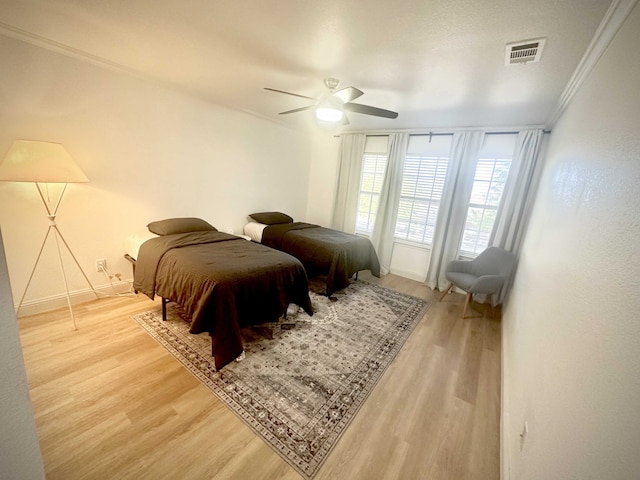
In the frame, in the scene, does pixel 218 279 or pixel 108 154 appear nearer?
pixel 218 279

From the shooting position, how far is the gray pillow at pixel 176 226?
286 centimetres

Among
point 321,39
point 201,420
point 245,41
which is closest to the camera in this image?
point 201,420

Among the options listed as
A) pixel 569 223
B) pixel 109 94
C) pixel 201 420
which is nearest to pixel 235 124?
pixel 109 94

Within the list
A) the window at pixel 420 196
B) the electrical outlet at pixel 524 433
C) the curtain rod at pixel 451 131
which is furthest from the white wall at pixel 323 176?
the electrical outlet at pixel 524 433

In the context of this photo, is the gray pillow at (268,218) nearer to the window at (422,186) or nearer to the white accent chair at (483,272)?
the window at (422,186)

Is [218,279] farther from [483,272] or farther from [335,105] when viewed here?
[483,272]

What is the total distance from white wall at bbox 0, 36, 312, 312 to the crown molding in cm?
358

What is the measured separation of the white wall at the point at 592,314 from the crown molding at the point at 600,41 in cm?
5

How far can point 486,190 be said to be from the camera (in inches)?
137

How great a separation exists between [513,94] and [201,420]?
3511 mm

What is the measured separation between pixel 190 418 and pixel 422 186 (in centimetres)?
394

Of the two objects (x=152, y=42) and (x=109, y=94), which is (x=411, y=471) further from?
(x=109, y=94)

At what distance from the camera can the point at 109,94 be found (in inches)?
98.0

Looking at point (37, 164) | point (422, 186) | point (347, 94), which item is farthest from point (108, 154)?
point (422, 186)
